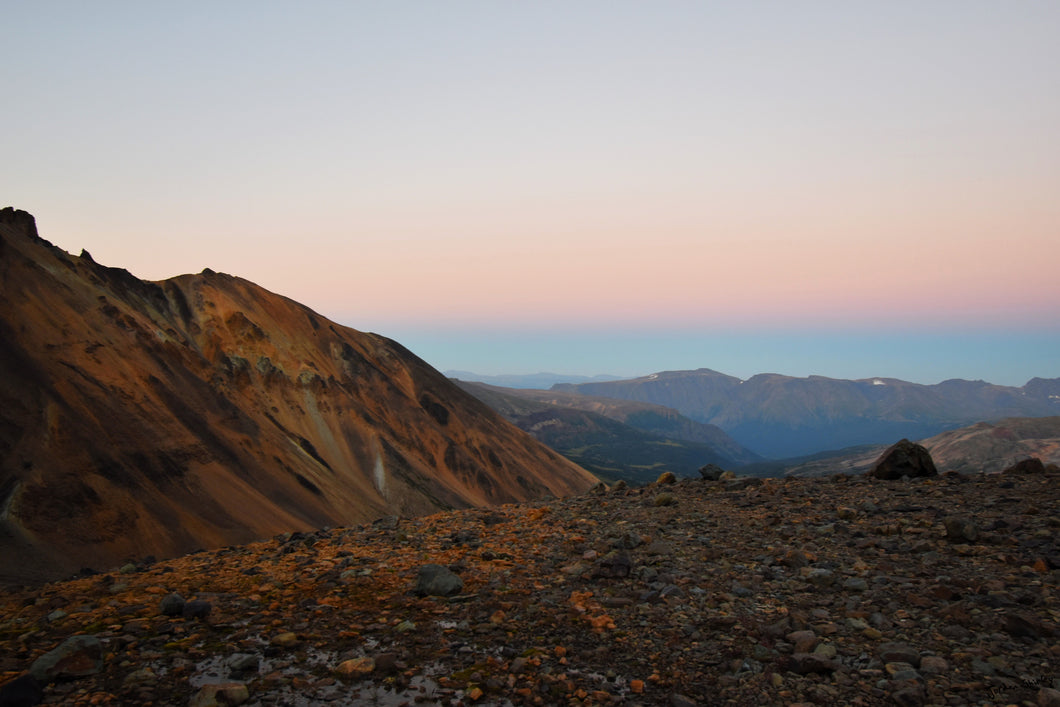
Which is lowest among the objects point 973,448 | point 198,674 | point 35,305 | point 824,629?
point 973,448

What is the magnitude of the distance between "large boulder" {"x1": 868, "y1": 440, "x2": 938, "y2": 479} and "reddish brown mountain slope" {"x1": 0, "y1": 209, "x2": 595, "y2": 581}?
25.9 metres

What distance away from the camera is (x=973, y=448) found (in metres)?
180

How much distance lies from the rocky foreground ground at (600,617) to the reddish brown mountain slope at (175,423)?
48.2 feet

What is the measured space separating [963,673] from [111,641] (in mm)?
10187

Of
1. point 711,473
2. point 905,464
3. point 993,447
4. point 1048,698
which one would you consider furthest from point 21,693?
point 993,447

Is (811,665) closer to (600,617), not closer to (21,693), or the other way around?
(600,617)

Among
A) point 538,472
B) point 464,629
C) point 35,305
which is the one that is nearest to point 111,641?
point 464,629

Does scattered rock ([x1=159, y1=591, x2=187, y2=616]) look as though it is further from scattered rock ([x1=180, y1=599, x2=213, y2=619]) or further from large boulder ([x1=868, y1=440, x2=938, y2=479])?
large boulder ([x1=868, y1=440, x2=938, y2=479])

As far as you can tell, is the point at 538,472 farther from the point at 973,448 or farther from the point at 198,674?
the point at 973,448

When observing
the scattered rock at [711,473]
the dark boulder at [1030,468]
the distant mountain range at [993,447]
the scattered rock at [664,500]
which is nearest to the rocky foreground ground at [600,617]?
the dark boulder at [1030,468]

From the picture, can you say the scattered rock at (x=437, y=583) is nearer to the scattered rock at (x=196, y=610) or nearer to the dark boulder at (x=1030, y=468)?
the scattered rock at (x=196, y=610)

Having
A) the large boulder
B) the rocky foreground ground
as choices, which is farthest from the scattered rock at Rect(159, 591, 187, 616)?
the large boulder

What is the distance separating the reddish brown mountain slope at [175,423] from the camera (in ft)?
85.0

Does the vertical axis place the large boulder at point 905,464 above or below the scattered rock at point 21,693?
above
